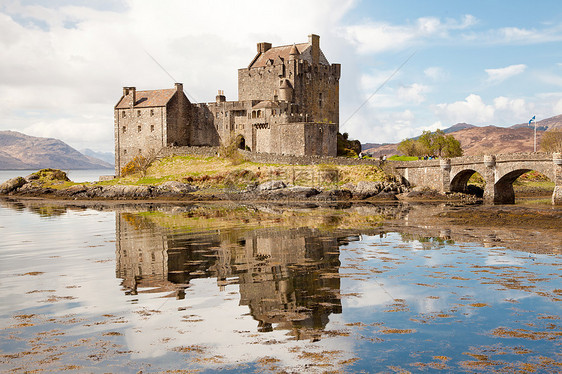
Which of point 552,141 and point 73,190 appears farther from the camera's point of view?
point 552,141

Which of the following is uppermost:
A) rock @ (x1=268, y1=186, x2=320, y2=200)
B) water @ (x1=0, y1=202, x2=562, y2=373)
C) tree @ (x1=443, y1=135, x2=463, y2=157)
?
tree @ (x1=443, y1=135, x2=463, y2=157)

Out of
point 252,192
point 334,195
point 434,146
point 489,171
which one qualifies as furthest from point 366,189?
point 434,146

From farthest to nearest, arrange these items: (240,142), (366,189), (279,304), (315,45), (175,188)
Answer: (315,45) → (240,142) → (175,188) → (366,189) → (279,304)

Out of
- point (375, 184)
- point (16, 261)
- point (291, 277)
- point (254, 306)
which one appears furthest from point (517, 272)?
point (375, 184)

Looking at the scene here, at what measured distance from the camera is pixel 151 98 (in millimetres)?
82375

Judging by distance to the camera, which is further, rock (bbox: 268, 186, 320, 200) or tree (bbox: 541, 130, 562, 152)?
tree (bbox: 541, 130, 562, 152)

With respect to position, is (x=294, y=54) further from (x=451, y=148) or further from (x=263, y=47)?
(x=451, y=148)

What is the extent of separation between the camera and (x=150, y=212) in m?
48.2

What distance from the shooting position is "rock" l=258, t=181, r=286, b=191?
203 feet

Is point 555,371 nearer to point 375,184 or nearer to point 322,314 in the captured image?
point 322,314

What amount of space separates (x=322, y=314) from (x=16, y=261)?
15990 millimetres

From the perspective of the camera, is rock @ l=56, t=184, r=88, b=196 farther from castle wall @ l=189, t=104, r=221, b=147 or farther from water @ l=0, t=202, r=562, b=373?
water @ l=0, t=202, r=562, b=373

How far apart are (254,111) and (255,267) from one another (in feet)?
180

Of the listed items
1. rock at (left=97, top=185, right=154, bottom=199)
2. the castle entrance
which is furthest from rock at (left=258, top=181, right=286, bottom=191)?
the castle entrance
